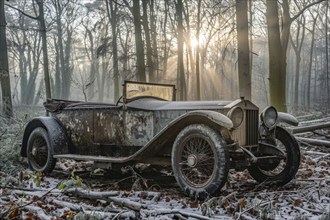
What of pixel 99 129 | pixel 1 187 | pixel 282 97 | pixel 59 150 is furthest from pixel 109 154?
pixel 282 97

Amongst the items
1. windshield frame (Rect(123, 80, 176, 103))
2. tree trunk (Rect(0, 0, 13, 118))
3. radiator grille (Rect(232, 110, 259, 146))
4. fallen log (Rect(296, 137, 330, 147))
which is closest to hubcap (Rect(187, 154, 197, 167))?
radiator grille (Rect(232, 110, 259, 146))

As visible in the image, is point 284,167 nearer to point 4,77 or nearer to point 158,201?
point 158,201

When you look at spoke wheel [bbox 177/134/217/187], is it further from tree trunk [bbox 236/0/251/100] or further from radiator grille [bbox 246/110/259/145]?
tree trunk [bbox 236/0/251/100]

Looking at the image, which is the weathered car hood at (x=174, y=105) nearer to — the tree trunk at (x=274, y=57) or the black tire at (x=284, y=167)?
the black tire at (x=284, y=167)

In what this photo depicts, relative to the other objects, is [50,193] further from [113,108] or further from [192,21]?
[192,21]

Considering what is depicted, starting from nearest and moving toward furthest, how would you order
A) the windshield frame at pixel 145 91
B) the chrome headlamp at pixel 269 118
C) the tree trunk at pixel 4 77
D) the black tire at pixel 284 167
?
the black tire at pixel 284 167, the chrome headlamp at pixel 269 118, the windshield frame at pixel 145 91, the tree trunk at pixel 4 77

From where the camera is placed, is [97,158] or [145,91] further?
[145,91]

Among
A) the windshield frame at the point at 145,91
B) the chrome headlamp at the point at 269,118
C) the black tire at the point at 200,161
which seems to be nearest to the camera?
the black tire at the point at 200,161

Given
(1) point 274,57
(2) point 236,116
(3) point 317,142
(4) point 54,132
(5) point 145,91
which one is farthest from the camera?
(1) point 274,57

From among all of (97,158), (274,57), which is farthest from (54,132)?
(274,57)

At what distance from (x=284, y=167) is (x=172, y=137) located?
1.78 meters

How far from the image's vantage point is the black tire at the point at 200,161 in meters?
4.51

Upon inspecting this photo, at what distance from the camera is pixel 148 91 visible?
665 cm

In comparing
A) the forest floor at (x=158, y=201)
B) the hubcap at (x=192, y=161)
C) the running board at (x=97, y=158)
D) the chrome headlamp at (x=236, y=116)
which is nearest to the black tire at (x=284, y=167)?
the forest floor at (x=158, y=201)
